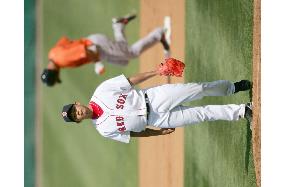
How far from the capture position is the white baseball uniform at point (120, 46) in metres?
4.62

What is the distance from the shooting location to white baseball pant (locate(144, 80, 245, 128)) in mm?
2975

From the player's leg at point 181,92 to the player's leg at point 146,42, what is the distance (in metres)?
1.73

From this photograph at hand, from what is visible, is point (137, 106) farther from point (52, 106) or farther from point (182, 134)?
point (52, 106)

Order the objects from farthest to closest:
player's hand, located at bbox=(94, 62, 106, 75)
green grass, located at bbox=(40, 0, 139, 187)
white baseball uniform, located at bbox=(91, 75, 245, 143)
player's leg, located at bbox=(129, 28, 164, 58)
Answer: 1. green grass, located at bbox=(40, 0, 139, 187)
2. player's hand, located at bbox=(94, 62, 106, 75)
3. player's leg, located at bbox=(129, 28, 164, 58)
4. white baseball uniform, located at bbox=(91, 75, 245, 143)

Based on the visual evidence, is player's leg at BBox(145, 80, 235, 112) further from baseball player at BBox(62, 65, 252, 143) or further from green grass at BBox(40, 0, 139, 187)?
green grass at BBox(40, 0, 139, 187)

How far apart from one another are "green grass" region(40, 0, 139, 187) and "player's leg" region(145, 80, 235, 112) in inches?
79.2

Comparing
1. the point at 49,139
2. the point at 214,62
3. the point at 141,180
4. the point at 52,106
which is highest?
the point at 214,62

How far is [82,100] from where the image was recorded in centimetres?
533

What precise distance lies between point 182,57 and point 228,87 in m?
1.36

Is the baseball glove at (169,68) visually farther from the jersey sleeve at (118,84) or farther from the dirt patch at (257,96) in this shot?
the dirt patch at (257,96)

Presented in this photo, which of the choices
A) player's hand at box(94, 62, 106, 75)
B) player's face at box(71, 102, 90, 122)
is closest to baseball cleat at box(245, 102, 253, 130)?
player's face at box(71, 102, 90, 122)

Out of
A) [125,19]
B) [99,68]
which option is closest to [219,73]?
[99,68]

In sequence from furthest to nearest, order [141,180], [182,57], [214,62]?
[141,180] → [182,57] → [214,62]

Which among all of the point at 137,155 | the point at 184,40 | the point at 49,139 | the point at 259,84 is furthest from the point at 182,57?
the point at 49,139
